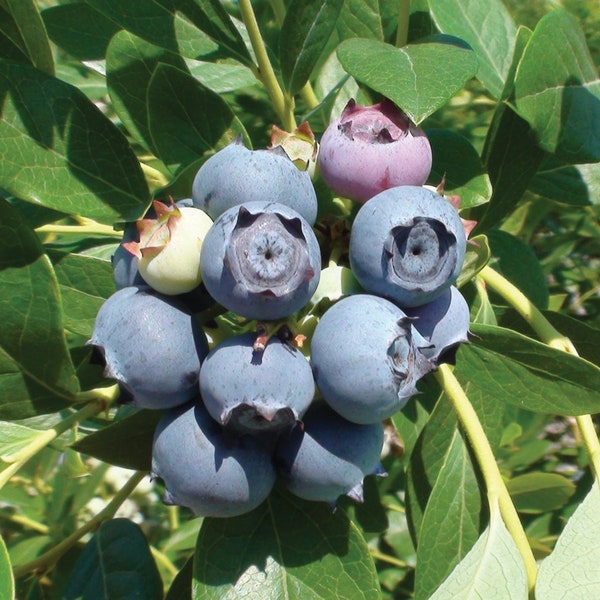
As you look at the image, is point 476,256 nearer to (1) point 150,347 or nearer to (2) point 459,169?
(2) point 459,169

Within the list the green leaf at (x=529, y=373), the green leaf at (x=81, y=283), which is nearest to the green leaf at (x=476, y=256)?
the green leaf at (x=529, y=373)

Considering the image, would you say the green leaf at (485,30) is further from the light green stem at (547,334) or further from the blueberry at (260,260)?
the blueberry at (260,260)

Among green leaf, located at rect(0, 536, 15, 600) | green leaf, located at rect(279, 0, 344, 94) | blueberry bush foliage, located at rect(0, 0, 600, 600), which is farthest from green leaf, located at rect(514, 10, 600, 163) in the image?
green leaf, located at rect(0, 536, 15, 600)

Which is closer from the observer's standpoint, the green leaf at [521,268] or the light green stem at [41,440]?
the light green stem at [41,440]

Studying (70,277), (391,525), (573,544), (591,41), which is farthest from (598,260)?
(70,277)

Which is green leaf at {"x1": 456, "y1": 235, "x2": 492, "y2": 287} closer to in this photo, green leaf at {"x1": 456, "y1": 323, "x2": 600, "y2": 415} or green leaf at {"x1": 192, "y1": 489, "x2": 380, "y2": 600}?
green leaf at {"x1": 456, "y1": 323, "x2": 600, "y2": 415}

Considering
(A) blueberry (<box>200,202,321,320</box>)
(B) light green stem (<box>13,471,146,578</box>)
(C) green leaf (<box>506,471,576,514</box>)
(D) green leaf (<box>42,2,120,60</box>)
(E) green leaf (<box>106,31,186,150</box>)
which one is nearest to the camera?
(A) blueberry (<box>200,202,321,320</box>)

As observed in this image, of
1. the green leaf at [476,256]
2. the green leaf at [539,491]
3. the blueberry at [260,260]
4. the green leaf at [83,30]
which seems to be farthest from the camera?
the green leaf at [539,491]
